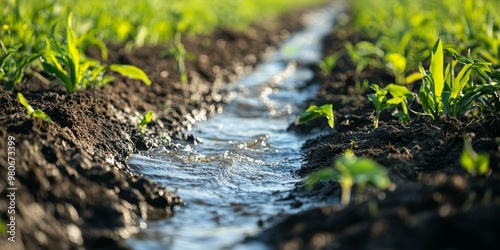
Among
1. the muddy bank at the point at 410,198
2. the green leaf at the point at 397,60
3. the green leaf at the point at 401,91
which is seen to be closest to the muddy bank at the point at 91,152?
the muddy bank at the point at 410,198

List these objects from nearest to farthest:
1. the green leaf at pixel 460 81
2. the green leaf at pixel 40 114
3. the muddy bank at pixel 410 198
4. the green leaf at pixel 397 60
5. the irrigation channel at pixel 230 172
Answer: the muddy bank at pixel 410 198, the irrigation channel at pixel 230 172, the green leaf at pixel 40 114, the green leaf at pixel 460 81, the green leaf at pixel 397 60

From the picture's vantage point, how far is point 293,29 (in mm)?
16766

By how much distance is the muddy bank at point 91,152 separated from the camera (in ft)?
9.34

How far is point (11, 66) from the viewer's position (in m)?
4.86

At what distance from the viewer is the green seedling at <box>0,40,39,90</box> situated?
4.77 metres

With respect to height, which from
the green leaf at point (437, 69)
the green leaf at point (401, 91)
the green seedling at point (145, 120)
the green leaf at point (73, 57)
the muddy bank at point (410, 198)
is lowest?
the muddy bank at point (410, 198)

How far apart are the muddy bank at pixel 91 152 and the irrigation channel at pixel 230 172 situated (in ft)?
0.44

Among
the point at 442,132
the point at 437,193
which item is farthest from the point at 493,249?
the point at 442,132

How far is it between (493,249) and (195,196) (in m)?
1.81

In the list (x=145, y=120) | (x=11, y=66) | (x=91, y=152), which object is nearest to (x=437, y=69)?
(x=145, y=120)

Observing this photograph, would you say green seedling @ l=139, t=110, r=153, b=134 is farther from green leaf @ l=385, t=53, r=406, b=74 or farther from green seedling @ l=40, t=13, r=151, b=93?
green leaf @ l=385, t=53, r=406, b=74

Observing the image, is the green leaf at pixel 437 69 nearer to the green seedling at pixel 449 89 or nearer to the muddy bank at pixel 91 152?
the green seedling at pixel 449 89

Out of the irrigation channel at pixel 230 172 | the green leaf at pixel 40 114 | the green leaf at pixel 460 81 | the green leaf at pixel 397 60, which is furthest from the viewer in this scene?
the green leaf at pixel 397 60

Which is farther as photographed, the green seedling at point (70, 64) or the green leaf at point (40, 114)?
the green seedling at point (70, 64)
